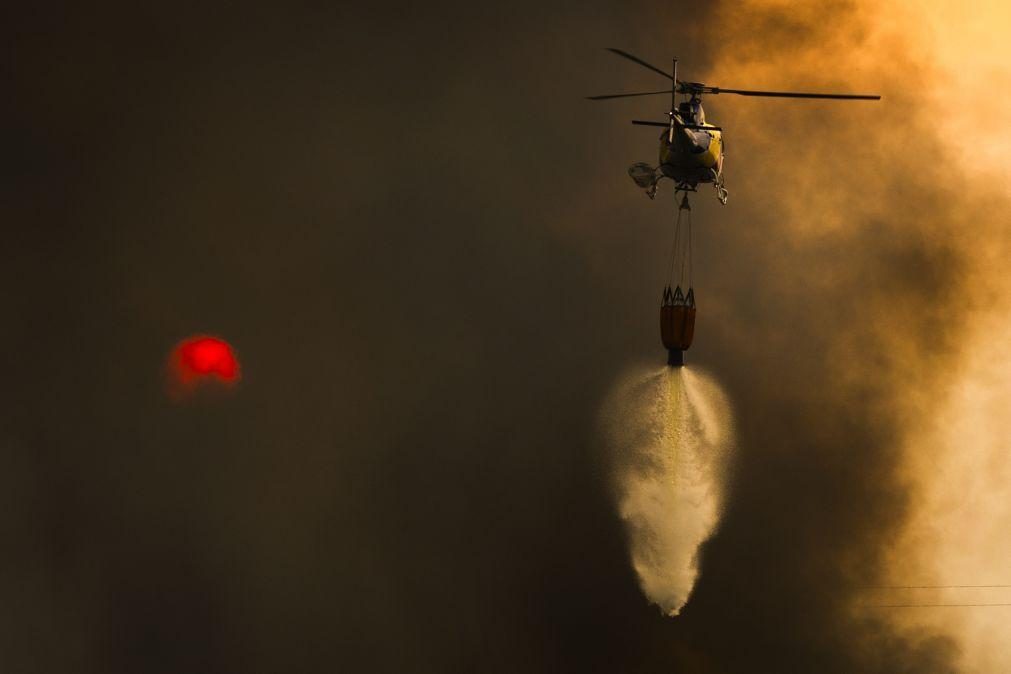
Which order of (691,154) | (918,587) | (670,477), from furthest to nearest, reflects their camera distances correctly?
(918,587) < (670,477) < (691,154)

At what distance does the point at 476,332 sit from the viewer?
171 feet

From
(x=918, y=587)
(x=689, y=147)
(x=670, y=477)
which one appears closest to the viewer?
(x=689, y=147)

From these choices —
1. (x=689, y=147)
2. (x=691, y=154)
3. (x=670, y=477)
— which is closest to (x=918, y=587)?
(x=670, y=477)

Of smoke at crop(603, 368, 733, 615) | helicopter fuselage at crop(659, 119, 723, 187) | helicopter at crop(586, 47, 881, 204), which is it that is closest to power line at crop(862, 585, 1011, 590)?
smoke at crop(603, 368, 733, 615)

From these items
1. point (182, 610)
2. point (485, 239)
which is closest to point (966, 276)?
point (485, 239)

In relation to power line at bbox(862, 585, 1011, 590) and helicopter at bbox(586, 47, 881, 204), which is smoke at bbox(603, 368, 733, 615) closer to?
power line at bbox(862, 585, 1011, 590)

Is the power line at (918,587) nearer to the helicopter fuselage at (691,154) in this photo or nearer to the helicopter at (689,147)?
the helicopter at (689,147)

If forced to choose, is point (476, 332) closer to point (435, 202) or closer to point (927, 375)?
point (435, 202)

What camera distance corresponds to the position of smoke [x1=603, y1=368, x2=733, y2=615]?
47031 millimetres

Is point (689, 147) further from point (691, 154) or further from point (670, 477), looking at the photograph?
point (670, 477)

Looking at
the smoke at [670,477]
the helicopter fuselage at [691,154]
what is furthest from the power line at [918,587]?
the helicopter fuselage at [691,154]

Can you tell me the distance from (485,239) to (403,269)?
330 centimetres

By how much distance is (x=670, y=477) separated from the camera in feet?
155

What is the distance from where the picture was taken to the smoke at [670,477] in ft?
154
